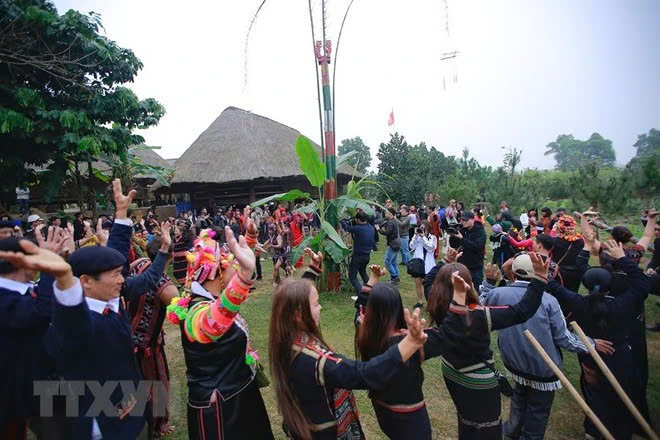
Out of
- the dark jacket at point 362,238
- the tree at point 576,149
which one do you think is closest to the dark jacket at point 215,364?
the dark jacket at point 362,238

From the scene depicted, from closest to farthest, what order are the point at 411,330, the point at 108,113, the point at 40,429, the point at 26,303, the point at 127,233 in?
1. the point at 411,330
2. the point at 26,303
3. the point at 40,429
4. the point at 127,233
5. the point at 108,113

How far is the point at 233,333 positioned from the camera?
2004mm

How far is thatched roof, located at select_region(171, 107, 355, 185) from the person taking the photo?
17531 millimetres

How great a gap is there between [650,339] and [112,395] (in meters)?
6.41

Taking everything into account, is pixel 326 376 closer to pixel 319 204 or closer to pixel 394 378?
pixel 394 378

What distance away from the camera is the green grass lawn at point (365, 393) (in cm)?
326

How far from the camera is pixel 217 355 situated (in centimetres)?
197

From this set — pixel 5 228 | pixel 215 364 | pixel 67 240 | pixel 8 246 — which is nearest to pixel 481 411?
pixel 215 364

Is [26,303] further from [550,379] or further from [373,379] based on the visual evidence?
[550,379]

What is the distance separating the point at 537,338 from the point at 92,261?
2981 mm

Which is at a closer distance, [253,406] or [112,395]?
[112,395]

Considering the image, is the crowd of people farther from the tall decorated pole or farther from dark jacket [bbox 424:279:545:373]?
the tall decorated pole

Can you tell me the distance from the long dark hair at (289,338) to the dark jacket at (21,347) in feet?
3.60

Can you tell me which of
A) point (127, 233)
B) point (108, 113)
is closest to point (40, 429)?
point (127, 233)
